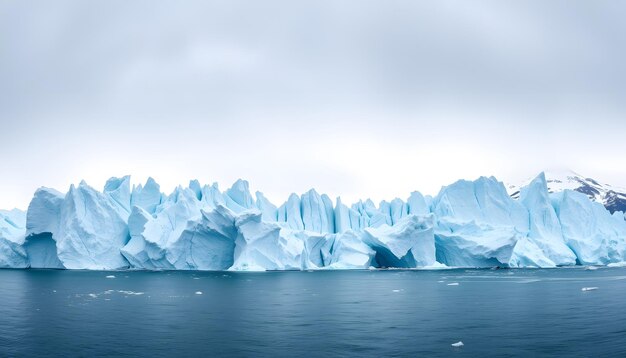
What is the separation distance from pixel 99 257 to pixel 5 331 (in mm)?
23394

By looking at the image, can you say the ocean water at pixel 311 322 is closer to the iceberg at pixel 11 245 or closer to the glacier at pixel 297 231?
the glacier at pixel 297 231

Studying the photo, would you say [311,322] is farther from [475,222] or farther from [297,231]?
A: [475,222]

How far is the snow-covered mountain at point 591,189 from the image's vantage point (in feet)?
354

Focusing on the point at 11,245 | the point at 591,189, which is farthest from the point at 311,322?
the point at 591,189

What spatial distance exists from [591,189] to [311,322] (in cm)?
12651

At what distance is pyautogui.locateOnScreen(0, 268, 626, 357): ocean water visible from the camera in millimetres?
9594

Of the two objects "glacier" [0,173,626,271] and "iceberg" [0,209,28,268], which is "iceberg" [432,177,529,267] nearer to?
"glacier" [0,173,626,271]

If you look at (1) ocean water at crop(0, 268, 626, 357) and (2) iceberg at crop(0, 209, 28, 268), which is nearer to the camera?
(1) ocean water at crop(0, 268, 626, 357)

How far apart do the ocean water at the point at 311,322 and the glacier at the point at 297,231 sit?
11964 millimetres

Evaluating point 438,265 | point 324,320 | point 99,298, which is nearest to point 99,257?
point 99,298

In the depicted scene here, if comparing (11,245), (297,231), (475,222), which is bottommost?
(11,245)

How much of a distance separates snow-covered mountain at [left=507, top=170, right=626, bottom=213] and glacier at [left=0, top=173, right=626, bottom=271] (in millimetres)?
62736

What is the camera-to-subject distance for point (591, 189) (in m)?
123

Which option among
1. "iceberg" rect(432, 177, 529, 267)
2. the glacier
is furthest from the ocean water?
"iceberg" rect(432, 177, 529, 267)
